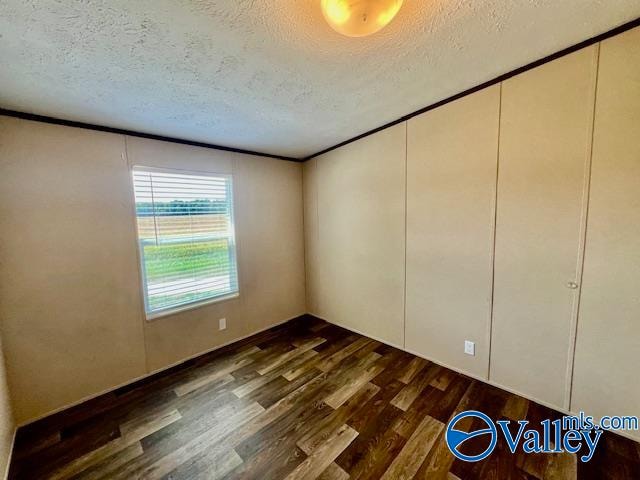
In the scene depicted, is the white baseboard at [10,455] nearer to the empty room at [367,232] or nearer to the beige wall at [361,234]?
the empty room at [367,232]

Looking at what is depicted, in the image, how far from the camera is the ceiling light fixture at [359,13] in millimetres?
936

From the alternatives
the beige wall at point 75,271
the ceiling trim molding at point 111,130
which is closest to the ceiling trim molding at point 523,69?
the ceiling trim molding at point 111,130

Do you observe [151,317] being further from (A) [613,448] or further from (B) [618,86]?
(B) [618,86]

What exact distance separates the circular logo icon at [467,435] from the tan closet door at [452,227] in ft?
1.49

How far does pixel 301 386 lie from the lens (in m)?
2.12

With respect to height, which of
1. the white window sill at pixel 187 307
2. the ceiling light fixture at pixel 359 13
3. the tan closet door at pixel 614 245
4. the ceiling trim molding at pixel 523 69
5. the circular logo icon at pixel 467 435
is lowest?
the circular logo icon at pixel 467 435

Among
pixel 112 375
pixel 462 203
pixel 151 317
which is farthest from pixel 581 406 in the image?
pixel 112 375

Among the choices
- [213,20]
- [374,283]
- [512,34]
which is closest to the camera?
[213,20]

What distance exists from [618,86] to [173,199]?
3.45m

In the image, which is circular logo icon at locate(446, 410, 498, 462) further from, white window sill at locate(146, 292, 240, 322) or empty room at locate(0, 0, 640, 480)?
white window sill at locate(146, 292, 240, 322)

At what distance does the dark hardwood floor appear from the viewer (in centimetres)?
140

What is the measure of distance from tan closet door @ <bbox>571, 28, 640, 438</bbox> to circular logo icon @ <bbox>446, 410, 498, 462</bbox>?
0.68 metres

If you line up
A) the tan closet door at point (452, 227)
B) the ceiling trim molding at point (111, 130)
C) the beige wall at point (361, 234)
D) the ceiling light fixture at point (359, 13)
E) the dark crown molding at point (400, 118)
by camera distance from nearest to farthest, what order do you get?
1. the ceiling light fixture at point (359, 13)
2. the dark crown molding at point (400, 118)
3. the ceiling trim molding at point (111, 130)
4. the tan closet door at point (452, 227)
5. the beige wall at point (361, 234)

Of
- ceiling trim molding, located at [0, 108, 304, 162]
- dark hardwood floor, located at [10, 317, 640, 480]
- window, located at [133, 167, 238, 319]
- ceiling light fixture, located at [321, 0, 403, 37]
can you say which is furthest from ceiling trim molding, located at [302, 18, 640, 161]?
dark hardwood floor, located at [10, 317, 640, 480]
